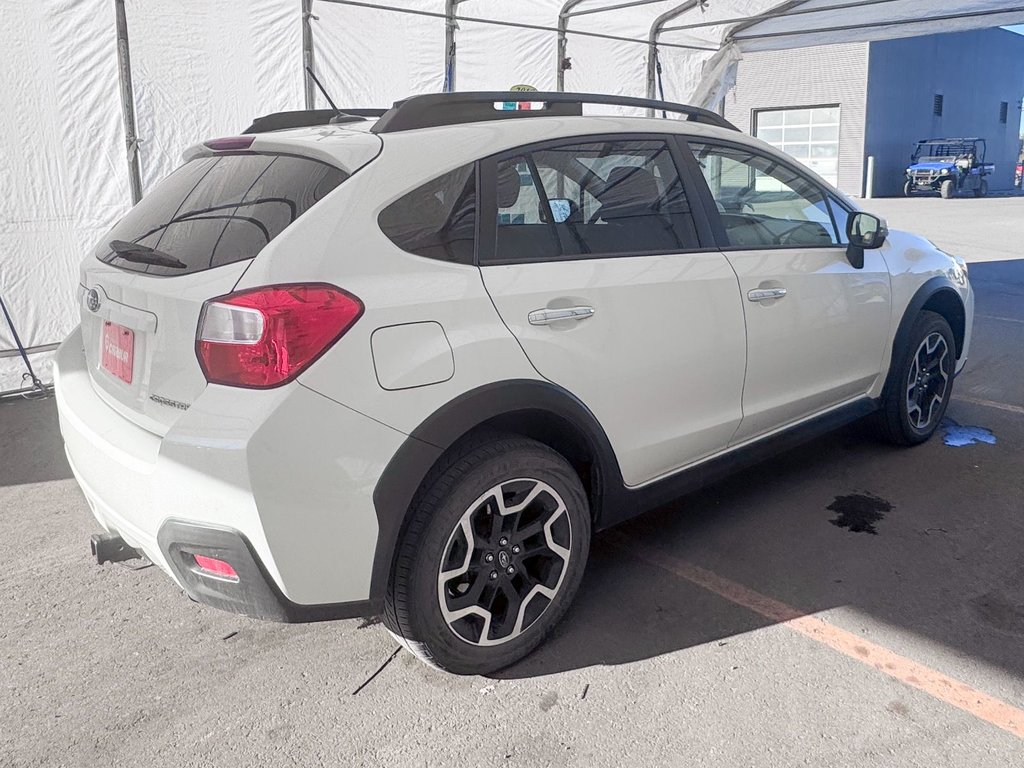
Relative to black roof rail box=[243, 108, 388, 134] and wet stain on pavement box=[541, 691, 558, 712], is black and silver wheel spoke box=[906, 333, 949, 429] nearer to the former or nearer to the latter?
wet stain on pavement box=[541, 691, 558, 712]

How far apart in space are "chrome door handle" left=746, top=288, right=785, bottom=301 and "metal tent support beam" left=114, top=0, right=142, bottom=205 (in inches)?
173

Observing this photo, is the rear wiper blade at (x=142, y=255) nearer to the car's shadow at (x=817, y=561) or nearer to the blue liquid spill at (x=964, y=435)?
the car's shadow at (x=817, y=561)

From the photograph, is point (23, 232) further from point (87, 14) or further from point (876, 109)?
point (876, 109)

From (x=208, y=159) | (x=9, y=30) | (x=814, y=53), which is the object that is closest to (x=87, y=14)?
(x=9, y=30)

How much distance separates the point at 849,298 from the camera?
3.82 meters

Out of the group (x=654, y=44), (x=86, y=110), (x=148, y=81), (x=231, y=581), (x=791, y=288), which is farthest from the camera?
(x=654, y=44)

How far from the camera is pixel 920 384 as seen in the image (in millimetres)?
4508

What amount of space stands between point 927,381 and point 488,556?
301cm

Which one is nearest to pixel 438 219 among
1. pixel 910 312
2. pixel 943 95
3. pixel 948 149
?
pixel 910 312

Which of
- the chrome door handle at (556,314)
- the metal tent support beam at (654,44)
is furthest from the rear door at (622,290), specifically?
the metal tent support beam at (654,44)

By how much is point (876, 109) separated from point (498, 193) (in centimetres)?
3148

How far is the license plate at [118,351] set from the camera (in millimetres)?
2482

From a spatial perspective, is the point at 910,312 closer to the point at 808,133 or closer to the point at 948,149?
the point at 808,133

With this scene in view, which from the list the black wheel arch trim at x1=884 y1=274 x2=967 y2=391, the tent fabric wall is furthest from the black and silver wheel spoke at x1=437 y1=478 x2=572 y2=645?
the tent fabric wall
